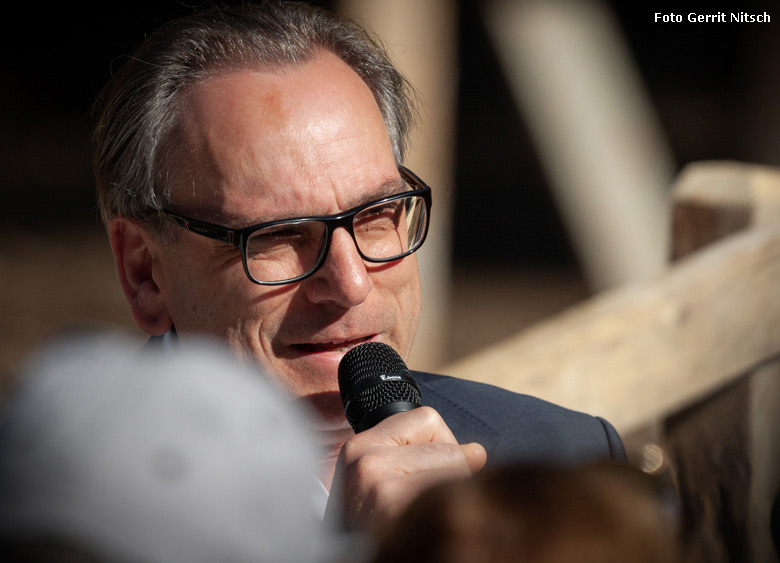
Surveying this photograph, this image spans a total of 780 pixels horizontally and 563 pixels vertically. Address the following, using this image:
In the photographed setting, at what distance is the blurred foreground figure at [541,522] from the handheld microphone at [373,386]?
673 millimetres

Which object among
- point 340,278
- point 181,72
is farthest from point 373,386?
point 181,72

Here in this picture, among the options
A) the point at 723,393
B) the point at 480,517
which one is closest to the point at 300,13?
the point at 723,393

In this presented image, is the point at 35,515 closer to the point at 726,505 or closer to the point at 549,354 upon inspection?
the point at 549,354

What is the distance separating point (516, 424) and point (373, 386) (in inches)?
25.4

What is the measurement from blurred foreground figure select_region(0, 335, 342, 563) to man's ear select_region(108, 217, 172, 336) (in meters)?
1.26

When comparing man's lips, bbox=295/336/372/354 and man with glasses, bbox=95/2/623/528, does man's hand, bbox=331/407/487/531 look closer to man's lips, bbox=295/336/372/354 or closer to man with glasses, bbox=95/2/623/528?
man with glasses, bbox=95/2/623/528

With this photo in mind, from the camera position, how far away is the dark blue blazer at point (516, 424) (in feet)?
5.96

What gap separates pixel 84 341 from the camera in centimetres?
52

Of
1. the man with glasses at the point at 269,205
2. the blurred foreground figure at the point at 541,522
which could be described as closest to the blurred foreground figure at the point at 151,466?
the blurred foreground figure at the point at 541,522

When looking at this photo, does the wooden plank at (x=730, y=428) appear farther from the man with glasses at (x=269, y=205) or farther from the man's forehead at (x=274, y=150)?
the man's forehead at (x=274, y=150)

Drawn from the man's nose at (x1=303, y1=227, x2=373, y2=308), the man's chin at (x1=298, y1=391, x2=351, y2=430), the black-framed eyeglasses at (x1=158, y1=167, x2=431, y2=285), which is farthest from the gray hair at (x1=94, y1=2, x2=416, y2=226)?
the man's chin at (x1=298, y1=391, x2=351, y2=430)

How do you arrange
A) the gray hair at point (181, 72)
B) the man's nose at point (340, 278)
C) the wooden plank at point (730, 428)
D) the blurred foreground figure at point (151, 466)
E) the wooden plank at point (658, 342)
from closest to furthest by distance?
the blurred foreground figure at point (151, 466)
the man's nose at point (340, 278)
the gray hair at point (181, 72)
the wooden plank at point (658, 342)
the wooden plank at point (730, 428)

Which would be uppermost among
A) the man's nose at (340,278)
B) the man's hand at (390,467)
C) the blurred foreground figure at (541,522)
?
the blurred foreground figure at (541,522)

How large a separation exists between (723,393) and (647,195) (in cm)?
331
